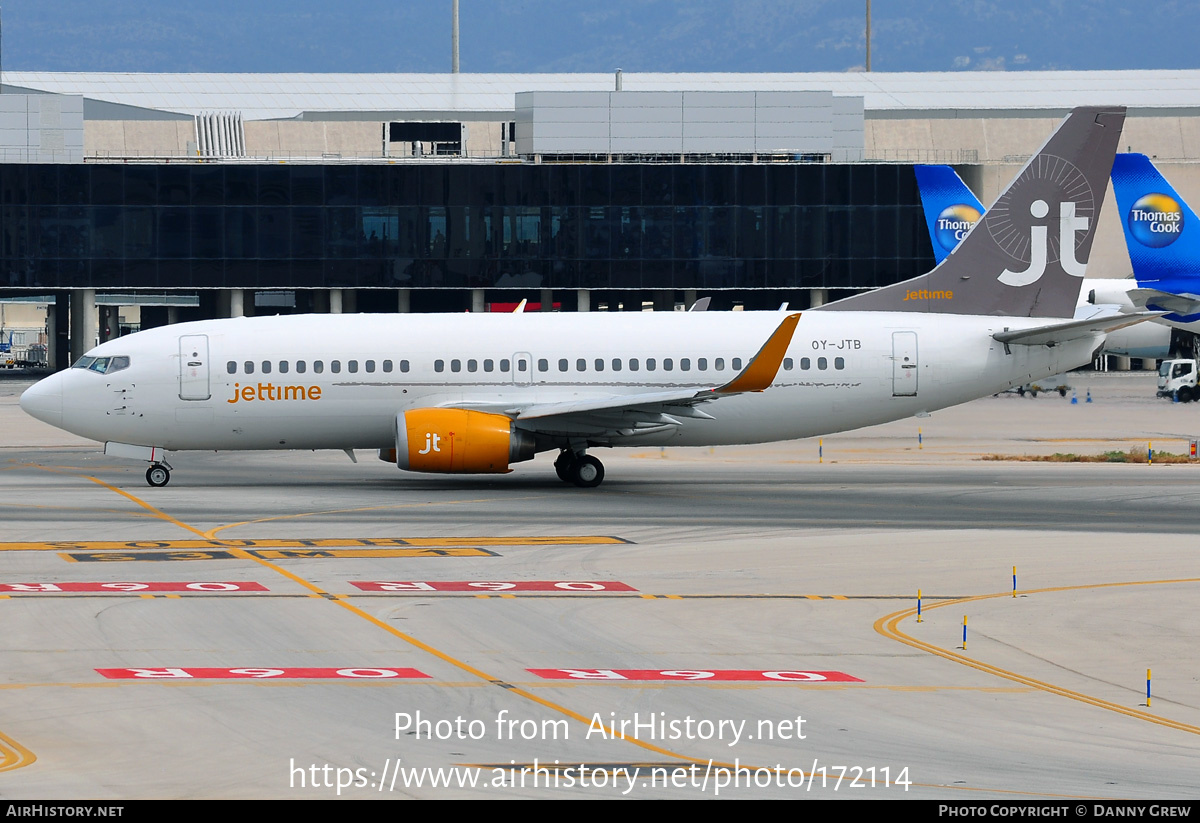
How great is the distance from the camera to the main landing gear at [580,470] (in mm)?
39906

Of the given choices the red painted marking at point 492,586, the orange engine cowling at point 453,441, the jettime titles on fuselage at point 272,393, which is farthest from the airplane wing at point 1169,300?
the red painted marking at point 492,586

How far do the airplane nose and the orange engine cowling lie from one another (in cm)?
947

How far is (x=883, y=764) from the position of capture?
14422mm

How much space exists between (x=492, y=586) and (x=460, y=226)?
7449 cm

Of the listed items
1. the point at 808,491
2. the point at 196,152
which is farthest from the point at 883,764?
the point at 196,152

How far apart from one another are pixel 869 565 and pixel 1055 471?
2009 centimetres

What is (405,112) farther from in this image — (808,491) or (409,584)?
(409,584)

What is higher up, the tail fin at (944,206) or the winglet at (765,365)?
the tail fin at (944,206)

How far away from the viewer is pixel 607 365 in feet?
131

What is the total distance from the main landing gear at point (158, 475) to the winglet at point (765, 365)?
1529 cm

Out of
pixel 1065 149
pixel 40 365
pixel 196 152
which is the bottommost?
pixel 40 365

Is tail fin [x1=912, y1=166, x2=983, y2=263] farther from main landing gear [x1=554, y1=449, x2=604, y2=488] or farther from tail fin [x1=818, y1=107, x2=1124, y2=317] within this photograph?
main landing gear [x1=554, y1=449, x2=604, y2=488]

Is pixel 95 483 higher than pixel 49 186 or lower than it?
lower

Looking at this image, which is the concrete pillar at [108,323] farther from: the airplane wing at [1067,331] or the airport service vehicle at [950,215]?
the airplane wing at [1067,331]
